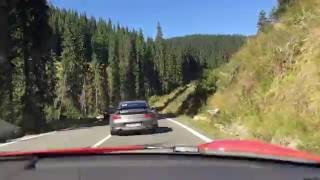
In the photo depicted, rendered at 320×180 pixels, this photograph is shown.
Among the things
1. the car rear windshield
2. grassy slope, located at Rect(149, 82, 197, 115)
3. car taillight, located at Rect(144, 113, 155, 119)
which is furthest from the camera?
grassy slope, located at Rect(149, 82, 197, 115)

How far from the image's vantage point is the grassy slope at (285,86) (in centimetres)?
1855

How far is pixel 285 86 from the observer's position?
26156 mm

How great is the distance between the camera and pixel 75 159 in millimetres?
3463

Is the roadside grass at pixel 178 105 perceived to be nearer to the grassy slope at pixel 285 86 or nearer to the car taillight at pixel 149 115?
the grassy slope at pixel 285 86

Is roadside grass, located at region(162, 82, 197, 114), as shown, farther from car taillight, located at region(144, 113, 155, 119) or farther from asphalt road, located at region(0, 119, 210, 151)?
asphalt road, located at region(0, 119, 210, 151)

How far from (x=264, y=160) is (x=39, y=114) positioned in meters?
44.1

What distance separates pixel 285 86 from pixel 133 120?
6.00 metres

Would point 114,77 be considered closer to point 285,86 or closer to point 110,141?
point 285,86

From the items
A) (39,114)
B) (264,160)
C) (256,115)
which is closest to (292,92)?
(256,115)

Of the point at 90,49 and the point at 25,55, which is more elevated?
the point at 90,49

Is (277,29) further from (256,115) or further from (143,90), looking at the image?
(143,90)

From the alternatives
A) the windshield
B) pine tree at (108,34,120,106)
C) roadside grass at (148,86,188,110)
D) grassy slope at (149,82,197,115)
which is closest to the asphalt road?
the windshield

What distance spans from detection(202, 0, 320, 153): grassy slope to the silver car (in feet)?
9.61

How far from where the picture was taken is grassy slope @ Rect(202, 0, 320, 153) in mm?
18547
